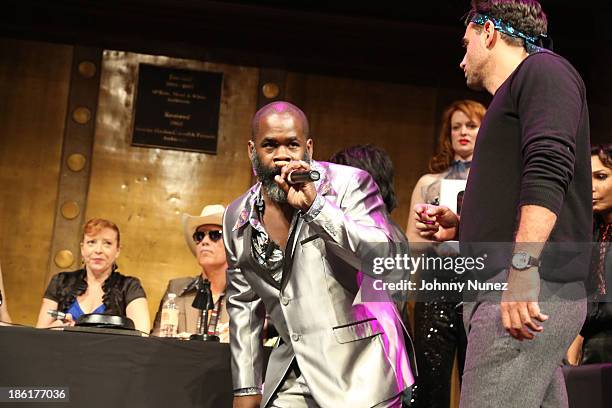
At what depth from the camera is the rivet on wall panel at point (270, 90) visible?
734 cm

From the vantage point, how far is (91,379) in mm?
3375

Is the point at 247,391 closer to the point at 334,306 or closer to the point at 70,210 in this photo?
the point at 334,306

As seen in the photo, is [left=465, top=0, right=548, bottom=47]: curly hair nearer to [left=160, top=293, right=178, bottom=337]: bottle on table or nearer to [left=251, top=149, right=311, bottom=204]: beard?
[left=251, top=149, right=311, bottom=204]: beard

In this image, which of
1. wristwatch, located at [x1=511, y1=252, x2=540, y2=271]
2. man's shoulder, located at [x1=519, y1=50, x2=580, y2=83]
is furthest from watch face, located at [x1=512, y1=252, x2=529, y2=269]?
man's shoulder, located at [x1=519, y1=50, x2=580, y2=83]

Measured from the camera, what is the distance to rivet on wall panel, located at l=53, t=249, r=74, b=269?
22.8 ft

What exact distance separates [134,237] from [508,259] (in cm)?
522

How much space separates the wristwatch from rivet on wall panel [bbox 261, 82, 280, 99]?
17.4 feet

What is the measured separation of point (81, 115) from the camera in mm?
7188

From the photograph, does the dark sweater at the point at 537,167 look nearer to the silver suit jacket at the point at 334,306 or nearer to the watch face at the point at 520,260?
the watch face at the point at 520,260

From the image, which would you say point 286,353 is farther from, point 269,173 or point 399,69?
point 399,69

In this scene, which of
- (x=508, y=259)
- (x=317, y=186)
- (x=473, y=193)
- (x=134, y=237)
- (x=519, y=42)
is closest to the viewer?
(x=508, y=259)

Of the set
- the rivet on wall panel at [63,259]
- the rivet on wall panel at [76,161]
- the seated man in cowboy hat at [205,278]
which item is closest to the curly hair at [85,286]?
the seated man in cowboy hat at [205,278]

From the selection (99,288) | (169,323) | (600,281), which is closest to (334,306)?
(600,281)

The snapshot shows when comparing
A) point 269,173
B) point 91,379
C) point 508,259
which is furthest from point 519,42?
point 91,379
